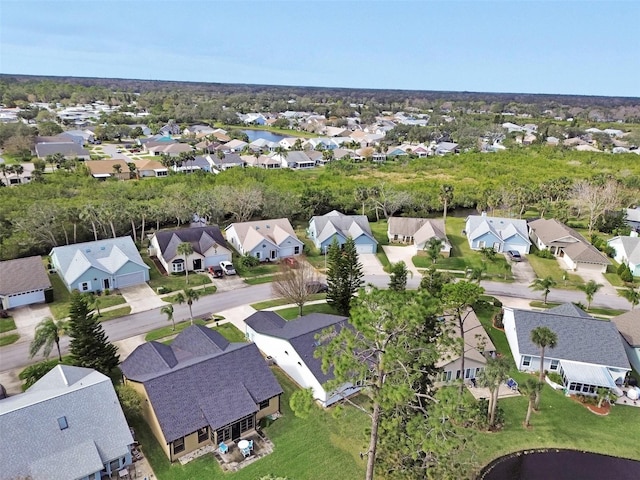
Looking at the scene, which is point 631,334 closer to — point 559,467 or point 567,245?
point 559,467

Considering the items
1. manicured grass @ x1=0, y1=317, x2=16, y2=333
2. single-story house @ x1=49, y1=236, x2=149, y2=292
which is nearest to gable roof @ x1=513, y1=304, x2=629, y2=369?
single-story house @ x1=49, y1=236, x2=149, y2=292

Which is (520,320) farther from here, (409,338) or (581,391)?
(409,338)

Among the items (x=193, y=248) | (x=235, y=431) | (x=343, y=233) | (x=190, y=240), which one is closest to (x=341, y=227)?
(x=343, y=233)

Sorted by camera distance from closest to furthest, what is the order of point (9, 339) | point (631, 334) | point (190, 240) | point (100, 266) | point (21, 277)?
point (9, 339) < point (631, 334) < point (21, 277) < point (100, 266) < point (190, 240)

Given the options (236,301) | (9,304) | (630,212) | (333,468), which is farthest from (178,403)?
(630,212)

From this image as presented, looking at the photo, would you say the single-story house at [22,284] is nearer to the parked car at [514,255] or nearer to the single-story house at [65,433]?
the single-story house at [65,433]

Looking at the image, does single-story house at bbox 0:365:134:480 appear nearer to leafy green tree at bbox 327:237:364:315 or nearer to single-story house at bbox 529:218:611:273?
leafy green tree at bbox 327:237:364:315
